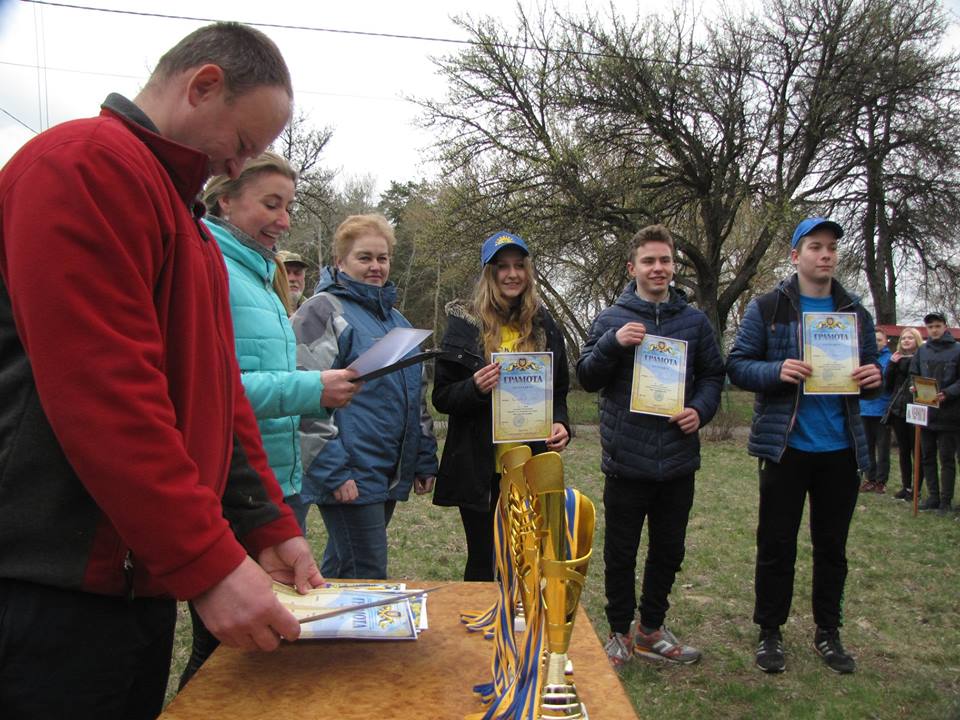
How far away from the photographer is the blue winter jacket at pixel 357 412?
303 centimetres

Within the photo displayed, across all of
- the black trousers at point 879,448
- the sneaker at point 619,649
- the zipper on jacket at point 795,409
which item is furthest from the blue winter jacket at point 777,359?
the black trousers at point 879,448

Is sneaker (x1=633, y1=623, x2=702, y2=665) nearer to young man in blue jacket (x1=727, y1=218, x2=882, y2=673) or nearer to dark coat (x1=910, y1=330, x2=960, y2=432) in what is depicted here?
young man in blue jacket (x1=727, y1=218, x2=882, y2=673)

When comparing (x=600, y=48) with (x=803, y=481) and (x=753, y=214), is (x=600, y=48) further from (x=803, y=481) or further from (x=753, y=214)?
(x=803, y=481)

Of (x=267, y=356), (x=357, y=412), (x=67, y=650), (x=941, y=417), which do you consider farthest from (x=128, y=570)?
(x=941, y=417)

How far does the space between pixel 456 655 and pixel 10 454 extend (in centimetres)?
95

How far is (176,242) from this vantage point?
1.25 m

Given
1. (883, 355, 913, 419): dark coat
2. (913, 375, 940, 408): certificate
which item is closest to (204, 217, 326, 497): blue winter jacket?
(913, 375, 940, 408): certificate

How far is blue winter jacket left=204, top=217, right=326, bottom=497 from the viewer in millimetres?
2301

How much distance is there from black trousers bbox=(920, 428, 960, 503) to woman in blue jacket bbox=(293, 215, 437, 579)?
21.6ft

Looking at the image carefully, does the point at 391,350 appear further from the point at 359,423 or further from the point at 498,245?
the point at 498,245

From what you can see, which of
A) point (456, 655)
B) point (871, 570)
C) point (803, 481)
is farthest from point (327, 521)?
point (871, 570)

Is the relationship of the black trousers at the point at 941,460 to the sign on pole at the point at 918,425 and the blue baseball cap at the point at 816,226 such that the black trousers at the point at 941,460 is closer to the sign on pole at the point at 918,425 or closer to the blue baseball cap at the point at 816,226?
the sign on pole at the point at 918,425

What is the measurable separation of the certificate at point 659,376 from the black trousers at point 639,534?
0.37 m

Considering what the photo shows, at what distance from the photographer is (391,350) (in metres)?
2.10
